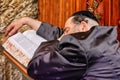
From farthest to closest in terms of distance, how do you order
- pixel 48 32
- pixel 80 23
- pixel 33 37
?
pixel 48 32 → pixel 33 37 → pixel 80 23

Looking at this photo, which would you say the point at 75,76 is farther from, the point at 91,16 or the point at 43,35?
the point at 43,35

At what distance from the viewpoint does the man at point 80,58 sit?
1282mm

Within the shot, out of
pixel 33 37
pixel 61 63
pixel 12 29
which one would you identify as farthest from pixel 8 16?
pixel 61 63

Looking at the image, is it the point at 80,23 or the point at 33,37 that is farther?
the point at 33,37

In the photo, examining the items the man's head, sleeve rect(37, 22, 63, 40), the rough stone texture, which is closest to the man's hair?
the man's head

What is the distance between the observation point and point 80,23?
156 centimetres

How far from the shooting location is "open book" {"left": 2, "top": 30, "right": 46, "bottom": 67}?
152cm

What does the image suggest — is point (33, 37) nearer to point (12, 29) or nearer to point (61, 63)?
point (12, 29)

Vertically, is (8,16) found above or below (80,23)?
below

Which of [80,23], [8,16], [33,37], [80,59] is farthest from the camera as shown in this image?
[8,16]

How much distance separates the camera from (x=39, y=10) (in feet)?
9.31

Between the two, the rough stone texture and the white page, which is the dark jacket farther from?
the rough stone texture

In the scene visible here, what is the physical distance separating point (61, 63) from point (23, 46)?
348mm

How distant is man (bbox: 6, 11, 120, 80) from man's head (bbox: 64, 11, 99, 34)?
16 cm
